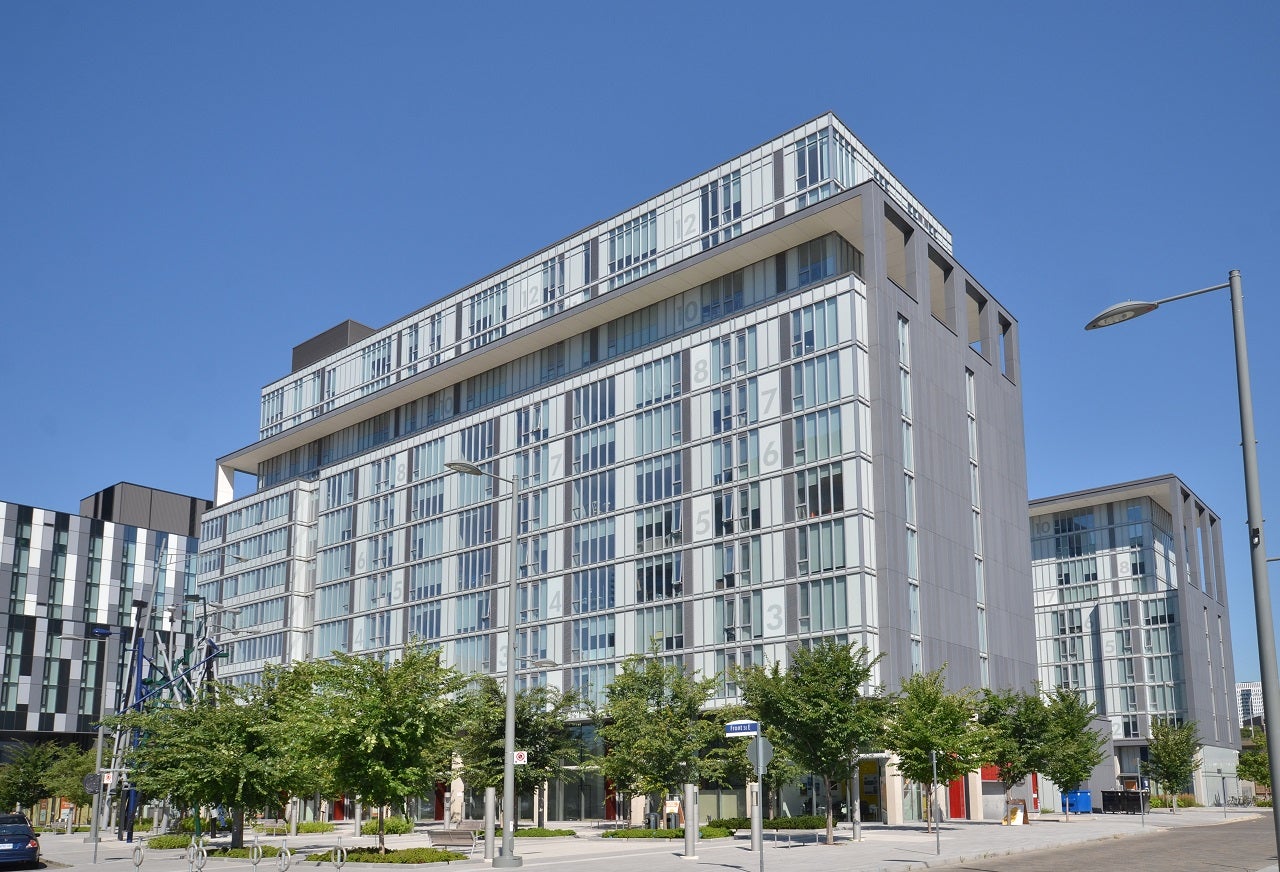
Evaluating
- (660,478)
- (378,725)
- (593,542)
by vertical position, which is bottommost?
(378,725)

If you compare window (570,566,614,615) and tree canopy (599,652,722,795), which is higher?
window (570,566,614,615)

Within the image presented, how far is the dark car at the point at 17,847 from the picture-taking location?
108ft

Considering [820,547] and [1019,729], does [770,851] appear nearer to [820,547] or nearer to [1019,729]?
[820,547]

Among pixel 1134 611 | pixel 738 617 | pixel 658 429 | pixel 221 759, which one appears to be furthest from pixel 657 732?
pixel 1134 611

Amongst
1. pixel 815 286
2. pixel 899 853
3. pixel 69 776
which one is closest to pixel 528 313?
pixel 815 286

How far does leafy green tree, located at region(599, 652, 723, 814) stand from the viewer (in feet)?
143

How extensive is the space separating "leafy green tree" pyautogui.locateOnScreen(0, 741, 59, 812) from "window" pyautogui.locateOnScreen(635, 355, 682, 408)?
51.4 m

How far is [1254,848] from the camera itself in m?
34.3

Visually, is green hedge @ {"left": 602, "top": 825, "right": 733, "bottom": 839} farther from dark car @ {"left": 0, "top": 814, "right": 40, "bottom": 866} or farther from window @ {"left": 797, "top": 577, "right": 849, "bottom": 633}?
dark car @ {"left": 0, "top": 814, "right": 40, "bottom": 866}

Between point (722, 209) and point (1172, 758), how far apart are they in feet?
193

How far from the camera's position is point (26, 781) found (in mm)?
87000

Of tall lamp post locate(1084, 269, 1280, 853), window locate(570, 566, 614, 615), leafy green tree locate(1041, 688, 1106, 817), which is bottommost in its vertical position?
leafy green tree locate(1041, 688, 1106, 817)

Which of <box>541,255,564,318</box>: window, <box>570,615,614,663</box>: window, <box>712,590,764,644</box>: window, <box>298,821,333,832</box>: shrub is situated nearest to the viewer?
<box>712,590,764,644</box>: window

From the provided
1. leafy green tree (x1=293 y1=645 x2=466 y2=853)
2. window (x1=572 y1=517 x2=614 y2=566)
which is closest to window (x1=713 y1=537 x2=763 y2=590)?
window (x1=572 y1=517 x2=614 y2=566)
